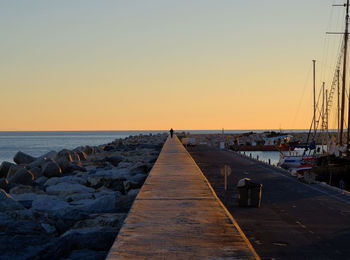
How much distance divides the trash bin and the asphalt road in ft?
1.08

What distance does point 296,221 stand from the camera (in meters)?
13.4

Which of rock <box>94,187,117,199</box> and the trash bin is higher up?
the trash bin

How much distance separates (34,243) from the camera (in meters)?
9.59

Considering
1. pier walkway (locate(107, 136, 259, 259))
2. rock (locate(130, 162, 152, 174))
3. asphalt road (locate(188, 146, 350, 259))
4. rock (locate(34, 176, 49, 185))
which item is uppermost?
pier walkway (locate(107, 136, 259, 259))

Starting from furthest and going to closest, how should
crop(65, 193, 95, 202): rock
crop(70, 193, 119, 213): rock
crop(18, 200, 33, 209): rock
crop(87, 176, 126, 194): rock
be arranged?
crop(87, 176, 126, 194): rock
crop(65, 193, 95, 202): rock
crop(18, 200, 33, 209): rock
crop(70, 193, 119, 213): rock

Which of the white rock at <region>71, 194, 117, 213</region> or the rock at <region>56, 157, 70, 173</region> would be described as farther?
the rock at <region>56, 157, 70, 173</region>

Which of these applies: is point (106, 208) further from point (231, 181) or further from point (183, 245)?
point (231, 181)

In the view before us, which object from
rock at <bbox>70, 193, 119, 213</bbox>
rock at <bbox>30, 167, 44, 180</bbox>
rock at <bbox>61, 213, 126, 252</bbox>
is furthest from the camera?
rock at <bbox>30, 167, 44, 180</bbox>

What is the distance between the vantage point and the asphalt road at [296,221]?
1013 centimetres

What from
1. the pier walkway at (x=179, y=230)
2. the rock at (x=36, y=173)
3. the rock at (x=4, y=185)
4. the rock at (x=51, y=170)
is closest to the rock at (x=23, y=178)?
the rock at (x=4, y=185)

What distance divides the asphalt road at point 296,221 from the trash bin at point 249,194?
33 centimetres

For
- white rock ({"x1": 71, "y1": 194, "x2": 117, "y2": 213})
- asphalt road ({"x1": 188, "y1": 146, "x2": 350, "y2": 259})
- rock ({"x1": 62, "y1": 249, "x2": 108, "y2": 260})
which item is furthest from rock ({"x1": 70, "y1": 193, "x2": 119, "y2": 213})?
rock ({"x1": 62, "y1": 249, "x2": 108, "y2": 260})

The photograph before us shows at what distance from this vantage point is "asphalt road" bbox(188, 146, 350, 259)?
1013 cm

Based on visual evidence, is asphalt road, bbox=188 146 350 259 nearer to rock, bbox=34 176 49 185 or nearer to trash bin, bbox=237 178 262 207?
trash bin, bbox=237 178 262 207
